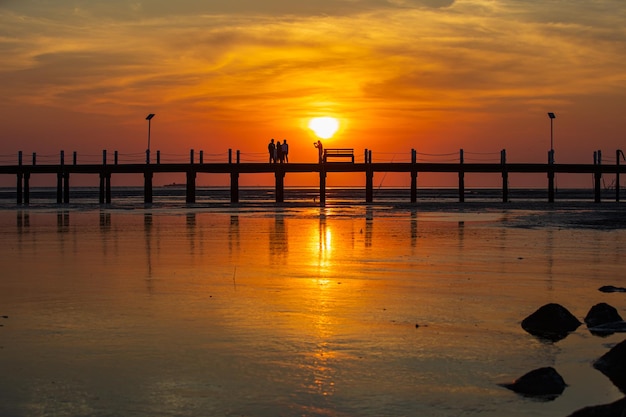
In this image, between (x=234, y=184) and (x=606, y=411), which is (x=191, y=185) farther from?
(x=606, y=411)

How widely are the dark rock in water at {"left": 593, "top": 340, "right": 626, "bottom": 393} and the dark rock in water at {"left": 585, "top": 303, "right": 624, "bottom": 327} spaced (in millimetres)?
2044

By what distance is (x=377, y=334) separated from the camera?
31.3 ft

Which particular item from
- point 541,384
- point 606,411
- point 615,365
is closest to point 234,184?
point 615,365

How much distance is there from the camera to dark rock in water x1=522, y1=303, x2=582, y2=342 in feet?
31.9

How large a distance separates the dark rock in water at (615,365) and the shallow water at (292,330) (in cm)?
13

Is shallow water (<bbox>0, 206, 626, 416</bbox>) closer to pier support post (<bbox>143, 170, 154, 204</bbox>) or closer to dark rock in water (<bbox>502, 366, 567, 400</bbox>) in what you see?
dark rock in water (<bbox>502, 366, 567, 400</bbox>)

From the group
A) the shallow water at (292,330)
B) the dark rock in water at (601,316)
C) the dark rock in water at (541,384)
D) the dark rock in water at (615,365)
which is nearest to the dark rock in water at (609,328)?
the dark rock in water at (601,316)

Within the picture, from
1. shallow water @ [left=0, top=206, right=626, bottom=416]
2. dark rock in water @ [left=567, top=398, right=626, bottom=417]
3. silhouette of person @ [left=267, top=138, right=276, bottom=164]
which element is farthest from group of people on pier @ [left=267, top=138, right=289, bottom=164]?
dark rock in water @ [left=567, top=398, right=626, bottom=417]

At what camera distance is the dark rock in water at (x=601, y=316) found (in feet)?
33.0

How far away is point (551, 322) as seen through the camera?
9805 mm

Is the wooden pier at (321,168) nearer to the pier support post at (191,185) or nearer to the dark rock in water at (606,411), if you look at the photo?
the pier support post at (191,185)

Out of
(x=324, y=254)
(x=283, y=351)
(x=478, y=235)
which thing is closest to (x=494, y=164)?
(x=478, y=235)

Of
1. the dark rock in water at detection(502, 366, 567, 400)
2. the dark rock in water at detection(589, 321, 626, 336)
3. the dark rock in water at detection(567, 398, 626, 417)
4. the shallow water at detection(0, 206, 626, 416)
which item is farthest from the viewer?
the dark rock in water at detection(589, 321, 626, 336)

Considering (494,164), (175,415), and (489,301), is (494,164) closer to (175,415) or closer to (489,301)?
(489,301)
